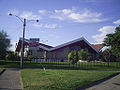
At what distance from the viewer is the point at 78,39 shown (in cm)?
5384

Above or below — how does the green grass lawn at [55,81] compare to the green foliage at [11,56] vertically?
below

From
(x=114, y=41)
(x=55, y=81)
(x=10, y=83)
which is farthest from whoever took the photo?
(x=114, y=41)

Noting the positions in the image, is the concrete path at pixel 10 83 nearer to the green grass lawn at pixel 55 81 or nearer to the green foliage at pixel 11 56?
the green grass lawn at pixel 55 81

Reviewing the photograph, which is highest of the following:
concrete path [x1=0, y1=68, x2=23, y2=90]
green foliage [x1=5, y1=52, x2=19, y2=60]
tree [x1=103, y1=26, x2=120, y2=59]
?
tree [x1=103, y1=26, x2=120, y2=59]

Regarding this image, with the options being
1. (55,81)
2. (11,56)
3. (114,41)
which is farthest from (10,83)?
(11,56)

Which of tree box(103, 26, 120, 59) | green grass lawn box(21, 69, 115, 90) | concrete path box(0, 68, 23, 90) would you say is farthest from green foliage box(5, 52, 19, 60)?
green grass lawn box(21, 69, 115, 90)

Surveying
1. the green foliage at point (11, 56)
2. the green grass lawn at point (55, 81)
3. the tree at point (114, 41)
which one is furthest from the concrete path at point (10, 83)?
the green foliage at point (11, 56)

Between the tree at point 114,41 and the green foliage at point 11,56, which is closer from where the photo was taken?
the tree at point 114,41

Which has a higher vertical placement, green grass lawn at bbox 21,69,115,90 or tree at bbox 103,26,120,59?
tree at bbox 103,26,120,59

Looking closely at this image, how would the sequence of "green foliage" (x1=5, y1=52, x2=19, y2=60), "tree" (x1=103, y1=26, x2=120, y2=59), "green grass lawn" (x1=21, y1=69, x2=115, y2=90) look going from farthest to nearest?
1. "green foliage" (x1=5, y1=52, x2=19, y2=60)
2. "tree" (x1=103, y1=26, x2=120, y2=59)
3. "green grass lawn" (x1=21, y1=69, x2=115, y2=90)

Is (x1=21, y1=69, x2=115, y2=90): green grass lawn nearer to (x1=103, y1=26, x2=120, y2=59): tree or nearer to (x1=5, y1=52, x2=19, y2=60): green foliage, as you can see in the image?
(x1=103, y1=26, x2=120, y2=59): tree

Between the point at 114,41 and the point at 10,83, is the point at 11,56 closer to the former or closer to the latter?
the point at 114,41

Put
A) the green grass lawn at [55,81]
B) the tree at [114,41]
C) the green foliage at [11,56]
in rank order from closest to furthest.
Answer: the green grass lawn at [55,81] < the tree at [114,41] < the green foliage at [11,56]

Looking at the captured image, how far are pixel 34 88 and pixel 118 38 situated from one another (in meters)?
21.5
